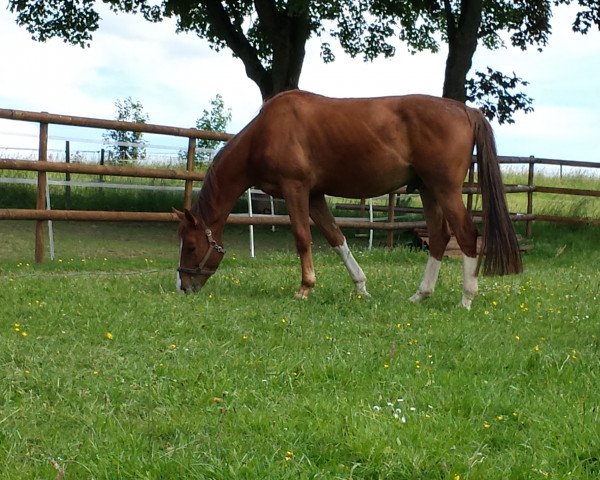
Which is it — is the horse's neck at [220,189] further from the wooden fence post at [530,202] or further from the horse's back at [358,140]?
the wooden fence post at [530,202]

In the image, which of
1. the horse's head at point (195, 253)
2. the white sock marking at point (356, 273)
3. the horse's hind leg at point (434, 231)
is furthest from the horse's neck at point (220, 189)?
the horse's hind leg at point (434, 231)

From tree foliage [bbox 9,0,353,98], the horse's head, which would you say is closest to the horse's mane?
the horse's head

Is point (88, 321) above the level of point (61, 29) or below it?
below

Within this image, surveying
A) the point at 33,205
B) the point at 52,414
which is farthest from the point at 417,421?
the point at 33,205

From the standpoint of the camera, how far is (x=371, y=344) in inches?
208

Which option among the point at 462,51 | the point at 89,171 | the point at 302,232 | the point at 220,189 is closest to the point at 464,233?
the point at 302,232

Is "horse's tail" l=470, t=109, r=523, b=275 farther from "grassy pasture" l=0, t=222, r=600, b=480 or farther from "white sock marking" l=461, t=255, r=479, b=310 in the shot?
"grassy pasture" l=0, t=222, r=600, b=480

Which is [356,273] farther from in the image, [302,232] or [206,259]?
[206,259]

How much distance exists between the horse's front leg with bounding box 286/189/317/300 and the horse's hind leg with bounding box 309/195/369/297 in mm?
271

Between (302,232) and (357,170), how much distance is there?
0.79 m

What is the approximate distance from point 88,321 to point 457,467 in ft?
11.3

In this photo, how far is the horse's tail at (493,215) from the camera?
22.5ft

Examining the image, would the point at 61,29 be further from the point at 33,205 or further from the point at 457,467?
the point at 457,467

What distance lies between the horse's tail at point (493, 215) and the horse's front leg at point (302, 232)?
1.60m
